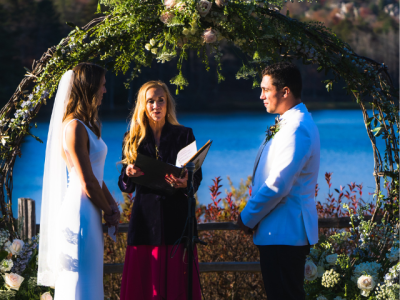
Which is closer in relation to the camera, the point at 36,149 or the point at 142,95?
the point at 142,95

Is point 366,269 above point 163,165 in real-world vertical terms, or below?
below

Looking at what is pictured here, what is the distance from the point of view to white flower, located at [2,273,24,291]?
3.17 metres

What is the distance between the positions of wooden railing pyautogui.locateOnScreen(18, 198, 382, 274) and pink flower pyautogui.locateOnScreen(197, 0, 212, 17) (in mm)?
1923

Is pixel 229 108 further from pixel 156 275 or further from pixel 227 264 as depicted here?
pixel 156 275

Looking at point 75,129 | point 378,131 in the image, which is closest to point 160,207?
point 75,129

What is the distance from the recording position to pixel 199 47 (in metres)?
3.27

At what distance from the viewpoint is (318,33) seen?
3322 mm

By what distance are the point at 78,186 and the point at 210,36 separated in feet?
4.81

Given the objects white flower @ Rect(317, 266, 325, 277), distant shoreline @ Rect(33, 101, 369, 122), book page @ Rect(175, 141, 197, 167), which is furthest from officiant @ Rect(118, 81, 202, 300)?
distant shoreline @ Rect(33, 101, 369, 122)

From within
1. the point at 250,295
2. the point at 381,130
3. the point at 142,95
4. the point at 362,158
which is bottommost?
the point at 250,295

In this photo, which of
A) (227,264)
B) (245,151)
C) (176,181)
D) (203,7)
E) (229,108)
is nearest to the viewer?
(176,181)

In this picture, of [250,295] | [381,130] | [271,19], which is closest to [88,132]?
[271,19]

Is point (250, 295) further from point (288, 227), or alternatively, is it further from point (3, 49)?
point (3, 49)

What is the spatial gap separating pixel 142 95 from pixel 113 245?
2210 millimetres
